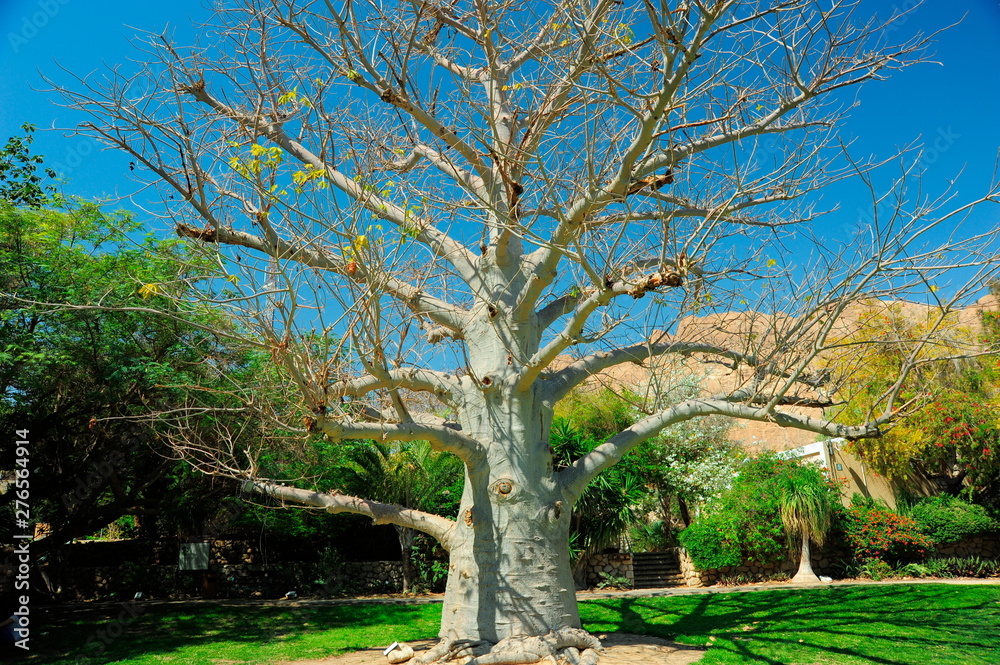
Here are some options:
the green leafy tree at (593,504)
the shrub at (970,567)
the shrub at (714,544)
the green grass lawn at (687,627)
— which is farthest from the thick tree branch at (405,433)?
the shrub at (970,567)

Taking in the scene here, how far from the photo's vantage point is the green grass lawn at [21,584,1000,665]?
645 centimetres

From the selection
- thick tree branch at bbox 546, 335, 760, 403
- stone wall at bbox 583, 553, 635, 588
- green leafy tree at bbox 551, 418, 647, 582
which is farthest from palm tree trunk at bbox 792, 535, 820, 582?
thick tree branch at bbox 546, 335, 760, 403

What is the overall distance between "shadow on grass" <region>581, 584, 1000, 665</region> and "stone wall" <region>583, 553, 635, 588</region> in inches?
126

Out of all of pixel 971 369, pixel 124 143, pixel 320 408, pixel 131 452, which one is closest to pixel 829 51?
pixel 320 408

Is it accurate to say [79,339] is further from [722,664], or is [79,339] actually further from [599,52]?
[722,664]

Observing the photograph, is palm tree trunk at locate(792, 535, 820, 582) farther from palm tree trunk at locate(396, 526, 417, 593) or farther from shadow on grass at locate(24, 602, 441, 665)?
palm tree trunk at locate(396, 526, 417, 593)

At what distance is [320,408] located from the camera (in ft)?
17.4

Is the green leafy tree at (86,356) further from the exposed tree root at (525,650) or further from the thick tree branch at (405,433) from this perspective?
the exposed tree root at (525,650)

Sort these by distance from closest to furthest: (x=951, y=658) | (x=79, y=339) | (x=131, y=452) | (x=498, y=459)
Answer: (x=951, y=658), (x=498, y=459), (x=79, y=339), (x=131, y=452)

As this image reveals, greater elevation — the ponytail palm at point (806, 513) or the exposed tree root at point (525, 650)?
the ponytail palm at point (806, 513)

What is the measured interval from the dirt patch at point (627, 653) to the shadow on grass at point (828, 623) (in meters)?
0.27

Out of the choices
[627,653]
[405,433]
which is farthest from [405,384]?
[627,653]

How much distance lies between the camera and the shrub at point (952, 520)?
13.7m

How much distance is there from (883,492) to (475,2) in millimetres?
14847
